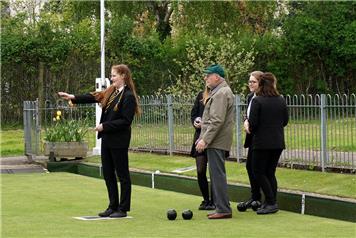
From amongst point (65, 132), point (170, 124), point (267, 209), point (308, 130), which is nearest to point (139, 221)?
point (267, 209)

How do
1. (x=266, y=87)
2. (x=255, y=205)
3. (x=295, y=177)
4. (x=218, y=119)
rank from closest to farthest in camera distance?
(x=218, y=119), (x=266, y=87), (x=255, y=205), (x=295, y=177)

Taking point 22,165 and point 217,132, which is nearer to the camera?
point 217,132

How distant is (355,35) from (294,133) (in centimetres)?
1722

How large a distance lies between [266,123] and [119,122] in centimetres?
194

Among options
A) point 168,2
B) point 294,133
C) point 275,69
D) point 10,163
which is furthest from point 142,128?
point 168,2

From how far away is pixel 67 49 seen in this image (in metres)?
29.2

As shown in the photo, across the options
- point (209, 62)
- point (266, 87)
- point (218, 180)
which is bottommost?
point (218, 180)

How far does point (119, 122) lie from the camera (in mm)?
10453

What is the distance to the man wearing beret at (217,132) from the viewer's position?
10477 millimetres

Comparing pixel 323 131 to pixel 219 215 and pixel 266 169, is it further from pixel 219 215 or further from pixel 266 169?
pixel 219 215

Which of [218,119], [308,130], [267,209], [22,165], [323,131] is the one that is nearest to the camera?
[218,119]

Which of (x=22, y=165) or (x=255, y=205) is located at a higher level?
(x=22, y=165)

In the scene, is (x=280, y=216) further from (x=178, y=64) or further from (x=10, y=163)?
(x=178, y=64)

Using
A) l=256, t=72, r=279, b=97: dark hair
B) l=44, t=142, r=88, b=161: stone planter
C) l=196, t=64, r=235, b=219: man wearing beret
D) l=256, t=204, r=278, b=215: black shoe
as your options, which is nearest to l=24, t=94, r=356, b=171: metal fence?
l=44, t=142, r=88, b=161: stone planter
